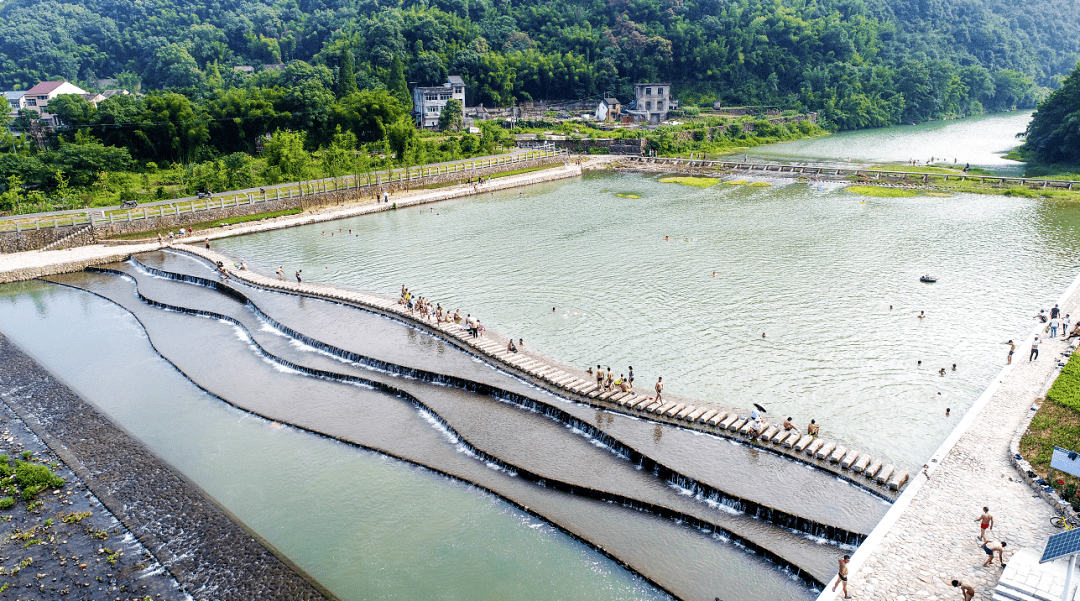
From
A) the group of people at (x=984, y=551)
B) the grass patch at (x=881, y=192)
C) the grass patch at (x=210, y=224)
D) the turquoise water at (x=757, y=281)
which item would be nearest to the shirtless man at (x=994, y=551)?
the group of people at (x=984, y=551)

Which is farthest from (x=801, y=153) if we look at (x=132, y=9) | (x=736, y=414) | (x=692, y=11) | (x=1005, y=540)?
(x=132, y=9)

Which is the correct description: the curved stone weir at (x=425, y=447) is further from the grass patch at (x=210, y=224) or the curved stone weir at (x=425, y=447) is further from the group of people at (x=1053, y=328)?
the group of people at (x=1053, y=328)

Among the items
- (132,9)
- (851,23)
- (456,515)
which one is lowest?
(456,515)

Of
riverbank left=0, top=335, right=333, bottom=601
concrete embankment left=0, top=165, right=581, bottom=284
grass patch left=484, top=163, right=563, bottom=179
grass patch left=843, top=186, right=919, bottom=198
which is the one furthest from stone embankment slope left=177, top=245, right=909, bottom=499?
grass patch left=843, top=186, right=919, bottom=198

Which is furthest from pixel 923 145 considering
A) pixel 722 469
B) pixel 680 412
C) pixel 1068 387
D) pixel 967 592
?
pixel 967 592

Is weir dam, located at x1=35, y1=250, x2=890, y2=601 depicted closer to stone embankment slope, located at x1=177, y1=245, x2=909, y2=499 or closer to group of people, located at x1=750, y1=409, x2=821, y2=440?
stone embankment slope, located at x1=177, y1=245, x2=909, y2=499

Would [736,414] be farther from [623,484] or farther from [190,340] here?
[190,340]
